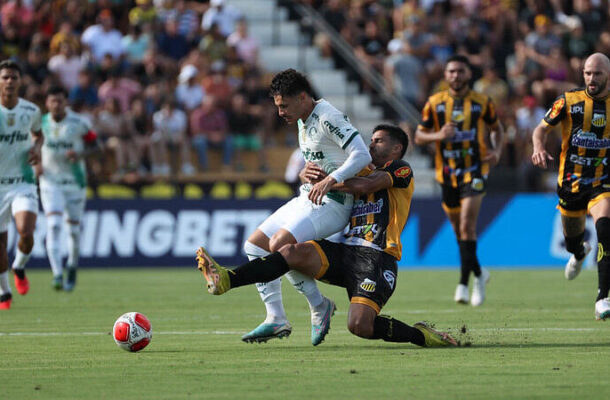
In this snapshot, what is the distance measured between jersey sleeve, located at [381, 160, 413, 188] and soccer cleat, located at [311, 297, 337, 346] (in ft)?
3.82

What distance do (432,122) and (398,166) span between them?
4.81 metres

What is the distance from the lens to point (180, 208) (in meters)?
21.0

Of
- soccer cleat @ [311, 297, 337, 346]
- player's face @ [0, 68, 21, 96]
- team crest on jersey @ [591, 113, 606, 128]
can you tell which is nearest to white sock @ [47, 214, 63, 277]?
player's face @ [0, 68, 21, 96]

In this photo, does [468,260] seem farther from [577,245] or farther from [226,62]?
[226,62]

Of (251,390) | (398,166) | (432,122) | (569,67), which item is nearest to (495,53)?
(569,67)

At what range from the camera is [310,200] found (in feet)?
28.4

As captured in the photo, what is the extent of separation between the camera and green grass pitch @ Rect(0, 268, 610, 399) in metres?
6.48

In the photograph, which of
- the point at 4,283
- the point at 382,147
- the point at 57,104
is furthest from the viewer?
the point at 57,104

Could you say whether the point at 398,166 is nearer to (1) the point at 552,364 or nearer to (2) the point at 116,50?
(1) the point at 552,364

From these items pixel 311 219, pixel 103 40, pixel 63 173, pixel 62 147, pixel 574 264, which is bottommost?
pixel 574 264

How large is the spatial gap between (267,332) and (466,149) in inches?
214

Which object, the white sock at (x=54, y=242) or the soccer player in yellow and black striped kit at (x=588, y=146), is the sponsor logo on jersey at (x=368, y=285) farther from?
the white sock at (x=54, y=242)

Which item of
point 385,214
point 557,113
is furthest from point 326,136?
point 557,113

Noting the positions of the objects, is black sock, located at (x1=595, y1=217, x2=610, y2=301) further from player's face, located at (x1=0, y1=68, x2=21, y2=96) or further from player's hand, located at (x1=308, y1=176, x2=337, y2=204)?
player's face, located at (x1=0, y1=68, x2=21, y2=96)
